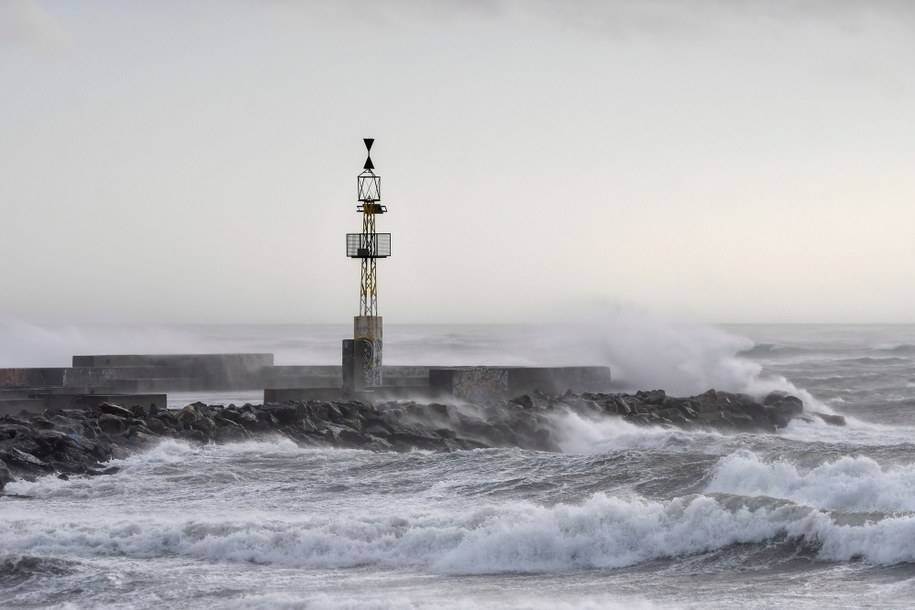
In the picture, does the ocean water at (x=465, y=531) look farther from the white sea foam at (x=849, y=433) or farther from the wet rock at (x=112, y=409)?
the white sea foam at (x=849, y=433)

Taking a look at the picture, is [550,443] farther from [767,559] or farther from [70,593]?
[70,593]

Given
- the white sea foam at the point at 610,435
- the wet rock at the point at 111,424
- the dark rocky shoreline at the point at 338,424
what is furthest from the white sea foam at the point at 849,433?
the wet rock at the point at 111,424

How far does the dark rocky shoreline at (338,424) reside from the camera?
47.4ft

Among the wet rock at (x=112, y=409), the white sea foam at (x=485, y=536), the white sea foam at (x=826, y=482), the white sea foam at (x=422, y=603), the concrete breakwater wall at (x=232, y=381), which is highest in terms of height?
the concrete breakwater wall at (x=232, y=381)

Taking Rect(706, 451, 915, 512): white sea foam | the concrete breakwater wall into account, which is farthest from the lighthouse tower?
Rect(706, 451, 915, 512): white sea foam

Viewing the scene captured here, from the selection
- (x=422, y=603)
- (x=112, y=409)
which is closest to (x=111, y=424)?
(x=112, y=409)

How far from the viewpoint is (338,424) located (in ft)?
57.7

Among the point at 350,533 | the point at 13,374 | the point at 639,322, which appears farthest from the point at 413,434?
the point at 639,322

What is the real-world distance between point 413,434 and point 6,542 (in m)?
7.61

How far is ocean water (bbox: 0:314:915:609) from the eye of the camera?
8.91m

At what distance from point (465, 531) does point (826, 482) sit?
3.84m

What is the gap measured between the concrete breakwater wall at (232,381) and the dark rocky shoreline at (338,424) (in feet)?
3.54

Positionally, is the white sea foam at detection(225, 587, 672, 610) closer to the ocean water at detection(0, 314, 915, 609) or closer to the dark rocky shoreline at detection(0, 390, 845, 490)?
the ocean water at detection(0, 314, 915, 609)

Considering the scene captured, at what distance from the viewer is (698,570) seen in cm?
966
